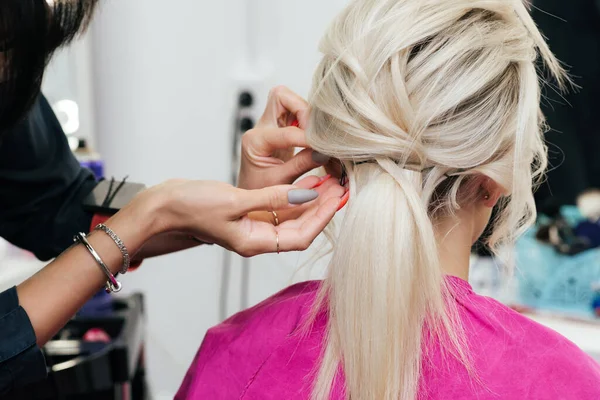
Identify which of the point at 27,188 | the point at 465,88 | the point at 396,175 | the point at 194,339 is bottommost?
the point at 194,339

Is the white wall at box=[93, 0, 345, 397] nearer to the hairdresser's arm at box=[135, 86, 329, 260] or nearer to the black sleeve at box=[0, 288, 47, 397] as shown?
the hairdresser's arm at box=[135, 86, 329, 260]

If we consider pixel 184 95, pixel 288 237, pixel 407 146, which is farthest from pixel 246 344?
pixel 184 95

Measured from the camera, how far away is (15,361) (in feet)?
3.11

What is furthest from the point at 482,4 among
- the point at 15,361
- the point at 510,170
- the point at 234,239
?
the point at 15,361

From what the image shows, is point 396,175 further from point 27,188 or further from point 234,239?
point 27,188

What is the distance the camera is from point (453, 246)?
3.56 ft

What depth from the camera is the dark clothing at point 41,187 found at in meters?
1.29

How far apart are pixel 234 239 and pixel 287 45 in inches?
59.1

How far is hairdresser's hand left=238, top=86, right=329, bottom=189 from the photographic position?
1118 millimetres

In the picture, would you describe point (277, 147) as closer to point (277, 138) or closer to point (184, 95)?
point (277, 138)

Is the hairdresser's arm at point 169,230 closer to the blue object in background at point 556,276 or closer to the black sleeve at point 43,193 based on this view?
the black sleeve at point 43,193

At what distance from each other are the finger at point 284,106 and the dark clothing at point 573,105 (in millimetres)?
1138

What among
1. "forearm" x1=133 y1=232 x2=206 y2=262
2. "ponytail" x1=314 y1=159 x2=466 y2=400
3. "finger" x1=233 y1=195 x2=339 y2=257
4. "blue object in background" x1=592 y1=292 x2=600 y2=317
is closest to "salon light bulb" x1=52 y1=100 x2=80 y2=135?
"forearm" x1=133 y1=232 x2=206 y2=262

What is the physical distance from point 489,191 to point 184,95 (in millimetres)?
1520
